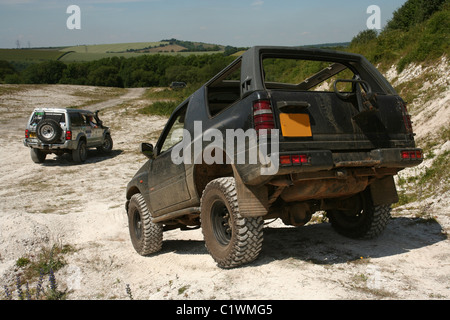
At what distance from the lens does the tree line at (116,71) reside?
284 ft

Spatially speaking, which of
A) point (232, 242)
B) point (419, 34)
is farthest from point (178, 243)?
point (419, 34)

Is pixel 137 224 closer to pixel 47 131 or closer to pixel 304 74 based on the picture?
pixel 47 131

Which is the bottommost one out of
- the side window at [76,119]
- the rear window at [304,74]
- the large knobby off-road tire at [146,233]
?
the large knobby off-road tire at [146,233]

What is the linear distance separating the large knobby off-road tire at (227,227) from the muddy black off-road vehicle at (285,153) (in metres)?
0.01

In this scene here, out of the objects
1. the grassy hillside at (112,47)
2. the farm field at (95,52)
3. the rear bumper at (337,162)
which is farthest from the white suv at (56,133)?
the grassy hillside at (112,47)

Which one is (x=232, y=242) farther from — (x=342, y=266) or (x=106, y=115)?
(x=106, y=115)

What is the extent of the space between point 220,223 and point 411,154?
6.71 feet

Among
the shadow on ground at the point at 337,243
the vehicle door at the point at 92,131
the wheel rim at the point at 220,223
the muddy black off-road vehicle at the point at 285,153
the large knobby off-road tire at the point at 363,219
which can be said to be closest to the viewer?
the muddy black off-road vehicle at the point at 285,153

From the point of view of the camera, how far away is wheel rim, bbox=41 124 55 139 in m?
15.4

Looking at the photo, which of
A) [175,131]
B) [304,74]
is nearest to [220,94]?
[175,131]

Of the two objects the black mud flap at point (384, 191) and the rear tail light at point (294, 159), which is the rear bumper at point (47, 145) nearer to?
the black mud flap at point (384, 191)
